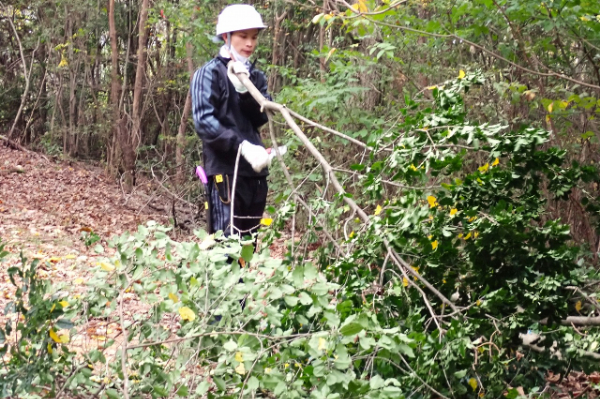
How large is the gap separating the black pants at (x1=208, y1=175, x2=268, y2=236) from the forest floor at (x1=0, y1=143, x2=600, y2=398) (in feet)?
2.81

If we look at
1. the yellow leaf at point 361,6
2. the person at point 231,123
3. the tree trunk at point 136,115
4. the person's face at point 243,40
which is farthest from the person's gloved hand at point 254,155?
the tree trunk at point 136,115

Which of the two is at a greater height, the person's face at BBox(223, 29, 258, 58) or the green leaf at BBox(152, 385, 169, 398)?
the person's face at BBox(223, 29, 258, 58)

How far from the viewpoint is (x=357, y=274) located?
2793 mm

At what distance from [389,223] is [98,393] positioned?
4.35 ft

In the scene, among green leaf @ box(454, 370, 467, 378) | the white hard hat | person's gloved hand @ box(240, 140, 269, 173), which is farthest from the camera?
the white hard hat

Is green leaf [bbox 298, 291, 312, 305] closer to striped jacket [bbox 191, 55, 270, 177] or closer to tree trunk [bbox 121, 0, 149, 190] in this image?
striped jacket [bbox 191, 55, 270, 177]

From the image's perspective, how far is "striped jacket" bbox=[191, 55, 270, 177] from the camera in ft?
12.9

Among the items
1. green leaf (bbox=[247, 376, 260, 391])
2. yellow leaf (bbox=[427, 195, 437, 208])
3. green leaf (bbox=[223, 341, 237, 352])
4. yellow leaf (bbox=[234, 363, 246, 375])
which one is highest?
yellow leaf (bbox=[427, 195, 437, 208])

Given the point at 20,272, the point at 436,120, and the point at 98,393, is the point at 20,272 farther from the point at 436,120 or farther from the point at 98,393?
the point at 436,120

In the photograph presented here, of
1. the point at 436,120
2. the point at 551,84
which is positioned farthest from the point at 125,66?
the point at 436,120

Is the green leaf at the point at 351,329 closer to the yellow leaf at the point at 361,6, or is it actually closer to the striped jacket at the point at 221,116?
the striped jacket at the point at 221,116

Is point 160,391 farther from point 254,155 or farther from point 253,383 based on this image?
point 254,155

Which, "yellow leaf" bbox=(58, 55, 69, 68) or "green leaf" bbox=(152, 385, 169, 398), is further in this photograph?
"yellow leaf" bbox=(58, 55, 69, 68)

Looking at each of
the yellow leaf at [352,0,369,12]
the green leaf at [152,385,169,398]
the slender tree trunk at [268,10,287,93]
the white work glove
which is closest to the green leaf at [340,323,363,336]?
the green leaf at [152,385,169,398]
